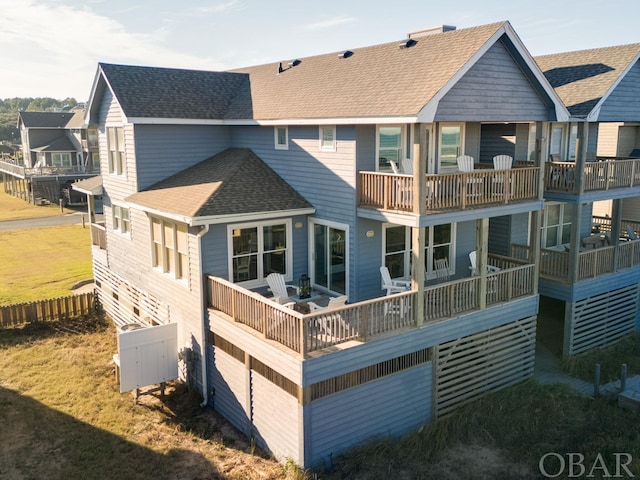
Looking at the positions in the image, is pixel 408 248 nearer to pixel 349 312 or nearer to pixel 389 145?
pixel 389 145

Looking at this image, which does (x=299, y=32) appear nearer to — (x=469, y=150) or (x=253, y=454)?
(x=469, y=150)

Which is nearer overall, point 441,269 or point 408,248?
point 408,248

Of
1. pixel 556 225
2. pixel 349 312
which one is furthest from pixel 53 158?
pixel 349 312

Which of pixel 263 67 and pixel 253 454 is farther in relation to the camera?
pixel 263 67

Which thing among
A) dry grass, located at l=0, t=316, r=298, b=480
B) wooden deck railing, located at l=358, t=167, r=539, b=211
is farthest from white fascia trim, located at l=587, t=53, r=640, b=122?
dry grass, located at l=0, t=316, r=298, b=480

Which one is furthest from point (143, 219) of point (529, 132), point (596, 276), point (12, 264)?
point (12, 264)

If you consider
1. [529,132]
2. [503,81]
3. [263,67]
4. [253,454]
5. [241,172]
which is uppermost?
[263,67]
